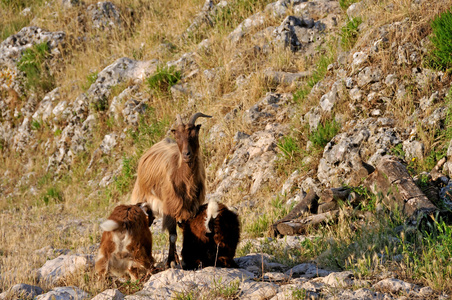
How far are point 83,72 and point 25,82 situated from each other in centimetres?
228

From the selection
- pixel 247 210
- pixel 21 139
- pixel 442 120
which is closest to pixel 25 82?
pixel 21 139

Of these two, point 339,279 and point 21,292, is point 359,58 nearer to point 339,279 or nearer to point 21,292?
point 339,279

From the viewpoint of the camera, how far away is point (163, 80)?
12.9m

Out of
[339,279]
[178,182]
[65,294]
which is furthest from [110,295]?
[339,279]

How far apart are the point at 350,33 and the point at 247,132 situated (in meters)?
3.03

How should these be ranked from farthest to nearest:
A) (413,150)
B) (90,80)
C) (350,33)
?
1. (90,80)
2. (350,33)
3. (413,150)

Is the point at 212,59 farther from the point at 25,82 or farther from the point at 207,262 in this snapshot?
the point at 207,262

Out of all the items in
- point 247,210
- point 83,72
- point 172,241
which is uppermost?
point 83,72

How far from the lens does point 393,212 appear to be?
6.38 meters

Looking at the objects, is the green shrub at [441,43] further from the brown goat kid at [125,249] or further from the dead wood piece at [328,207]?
the brown goat kid at [125,249]

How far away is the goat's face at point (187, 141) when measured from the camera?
5.79 m

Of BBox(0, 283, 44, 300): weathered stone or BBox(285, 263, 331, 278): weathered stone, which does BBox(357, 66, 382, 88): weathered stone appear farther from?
BBox(0, 283, 44, 300): weathered stone

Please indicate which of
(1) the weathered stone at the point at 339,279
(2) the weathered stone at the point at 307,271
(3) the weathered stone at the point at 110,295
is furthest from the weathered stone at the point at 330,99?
(3) the weathered stone at the point at 110,295

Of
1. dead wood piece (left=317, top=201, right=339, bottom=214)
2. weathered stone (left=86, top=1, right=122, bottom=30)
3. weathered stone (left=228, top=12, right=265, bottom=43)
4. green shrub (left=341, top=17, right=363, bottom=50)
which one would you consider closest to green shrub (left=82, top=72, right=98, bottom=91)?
weathered stone (left=86, top=1, right=122, bottom=30)
